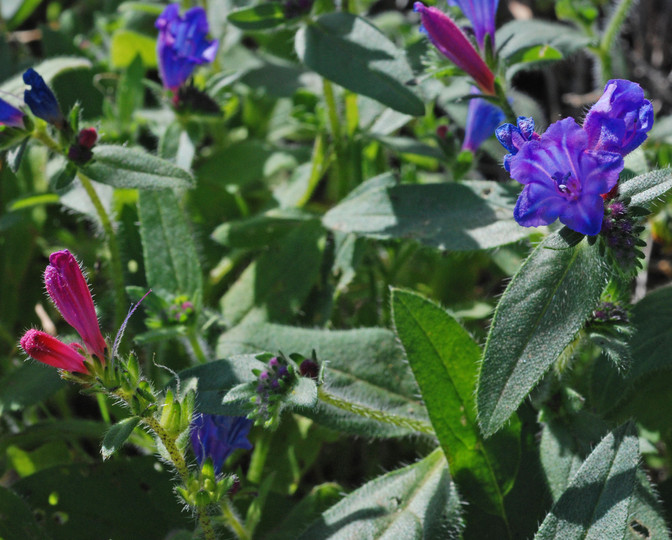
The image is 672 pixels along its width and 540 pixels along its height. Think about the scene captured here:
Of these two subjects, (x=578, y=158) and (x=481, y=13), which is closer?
(x=578, y=158)

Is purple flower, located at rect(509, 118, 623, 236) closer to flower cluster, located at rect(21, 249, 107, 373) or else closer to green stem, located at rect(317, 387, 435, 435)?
green stem, located at rect(317, 387, 435, 435)

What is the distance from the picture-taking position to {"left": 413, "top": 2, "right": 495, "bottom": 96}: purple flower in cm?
282

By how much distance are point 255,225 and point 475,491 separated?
1.85 m

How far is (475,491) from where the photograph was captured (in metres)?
2.88

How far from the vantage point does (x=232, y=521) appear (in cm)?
287

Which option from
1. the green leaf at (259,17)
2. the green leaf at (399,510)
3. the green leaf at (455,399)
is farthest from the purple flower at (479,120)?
the green leaf at (399,510)

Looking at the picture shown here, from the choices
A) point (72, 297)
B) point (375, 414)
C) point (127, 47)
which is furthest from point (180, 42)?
point (375, 414)

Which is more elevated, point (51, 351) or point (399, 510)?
point (51, 351)

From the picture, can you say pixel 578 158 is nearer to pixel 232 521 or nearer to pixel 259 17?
pixel 232 521

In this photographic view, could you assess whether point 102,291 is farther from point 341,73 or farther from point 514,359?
point 514,359

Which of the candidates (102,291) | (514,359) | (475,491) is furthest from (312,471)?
(514,359)

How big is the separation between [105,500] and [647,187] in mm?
2635

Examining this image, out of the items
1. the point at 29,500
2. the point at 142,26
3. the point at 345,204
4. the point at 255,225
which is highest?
the point at 142,26

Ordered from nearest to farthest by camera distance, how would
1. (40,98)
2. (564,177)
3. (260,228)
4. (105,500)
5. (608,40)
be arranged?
(564,177) → (40,98) → (105,500) → (260,228) → (608,40)
